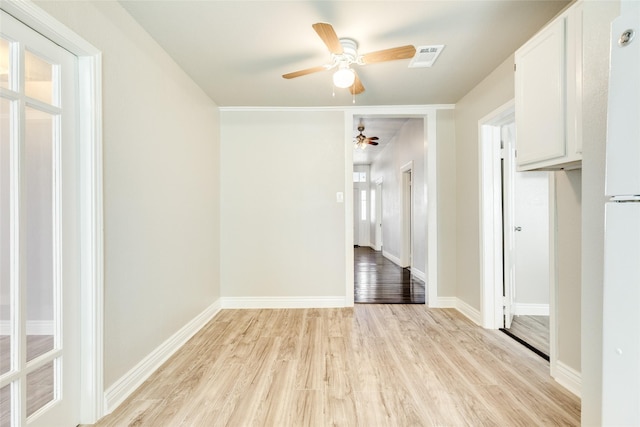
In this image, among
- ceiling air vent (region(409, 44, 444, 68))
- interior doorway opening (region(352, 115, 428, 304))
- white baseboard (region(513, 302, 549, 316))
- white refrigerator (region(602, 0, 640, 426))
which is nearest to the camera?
white refrigerator (region(602, 0, 640, 426))

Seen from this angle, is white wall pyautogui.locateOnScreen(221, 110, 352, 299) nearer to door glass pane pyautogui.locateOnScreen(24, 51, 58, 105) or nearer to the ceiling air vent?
the ceiling air vent

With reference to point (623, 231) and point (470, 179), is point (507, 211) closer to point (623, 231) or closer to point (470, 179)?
point (470, 179)

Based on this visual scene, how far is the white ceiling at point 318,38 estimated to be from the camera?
1786 millimetres

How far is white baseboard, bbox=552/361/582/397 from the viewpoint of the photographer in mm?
1741

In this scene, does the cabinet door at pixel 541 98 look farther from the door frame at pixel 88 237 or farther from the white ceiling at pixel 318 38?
the door frame at pixel 88 237

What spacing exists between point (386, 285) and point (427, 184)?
5.93ft

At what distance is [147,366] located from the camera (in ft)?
6.44

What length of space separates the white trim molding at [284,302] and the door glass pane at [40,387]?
2108 mm

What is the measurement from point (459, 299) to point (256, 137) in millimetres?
3089

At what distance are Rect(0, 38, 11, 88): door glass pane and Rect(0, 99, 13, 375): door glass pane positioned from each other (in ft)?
0.25

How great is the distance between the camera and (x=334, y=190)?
350cm

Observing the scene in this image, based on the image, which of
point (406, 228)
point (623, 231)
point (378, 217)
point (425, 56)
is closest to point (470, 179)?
point (425, 56)

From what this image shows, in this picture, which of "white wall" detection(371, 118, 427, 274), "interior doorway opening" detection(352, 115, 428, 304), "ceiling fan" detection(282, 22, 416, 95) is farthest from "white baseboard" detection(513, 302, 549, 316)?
"ceiling fan" detection(282, 22, 416, 95)

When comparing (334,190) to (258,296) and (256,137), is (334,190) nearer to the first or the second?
(256,137)
